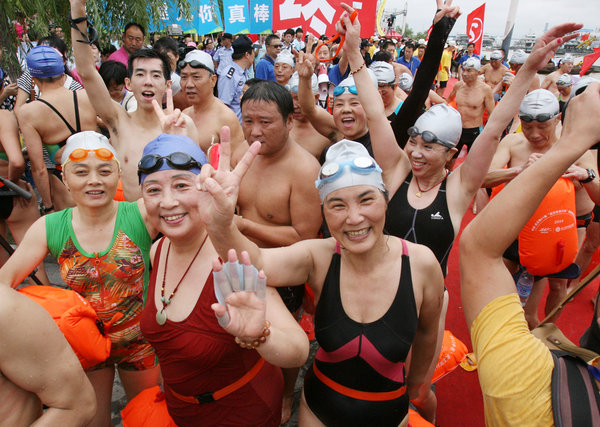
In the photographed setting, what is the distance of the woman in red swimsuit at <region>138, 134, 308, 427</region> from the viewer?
1.70 metres

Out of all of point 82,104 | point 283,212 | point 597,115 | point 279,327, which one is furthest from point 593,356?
point 82,104

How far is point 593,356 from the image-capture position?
1145 mm

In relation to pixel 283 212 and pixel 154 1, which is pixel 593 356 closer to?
pixel 283 212

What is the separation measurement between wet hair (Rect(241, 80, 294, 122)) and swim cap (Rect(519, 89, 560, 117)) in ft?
7.38

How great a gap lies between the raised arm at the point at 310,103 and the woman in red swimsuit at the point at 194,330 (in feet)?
6.05

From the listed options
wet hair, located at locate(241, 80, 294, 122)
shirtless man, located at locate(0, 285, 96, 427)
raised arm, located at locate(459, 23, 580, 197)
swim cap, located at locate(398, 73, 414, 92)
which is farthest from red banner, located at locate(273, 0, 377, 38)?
shirtless man, located at locate(0, 285, 96, 427)

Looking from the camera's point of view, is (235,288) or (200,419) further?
(200,419)

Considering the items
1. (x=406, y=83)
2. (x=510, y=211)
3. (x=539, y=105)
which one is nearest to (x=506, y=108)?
(x=510, y=211)

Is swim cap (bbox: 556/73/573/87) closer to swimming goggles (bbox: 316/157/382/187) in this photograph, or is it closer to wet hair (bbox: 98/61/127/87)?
swimming goggles (bbox: 316/157/382/187)

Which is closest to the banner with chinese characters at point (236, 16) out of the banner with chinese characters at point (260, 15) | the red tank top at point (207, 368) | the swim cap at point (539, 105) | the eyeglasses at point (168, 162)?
the banner with chinese characters at point (260, 15)

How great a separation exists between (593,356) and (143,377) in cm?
252

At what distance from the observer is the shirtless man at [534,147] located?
10.7 feet

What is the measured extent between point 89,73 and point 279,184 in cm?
187

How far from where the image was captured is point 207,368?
1.74 m
